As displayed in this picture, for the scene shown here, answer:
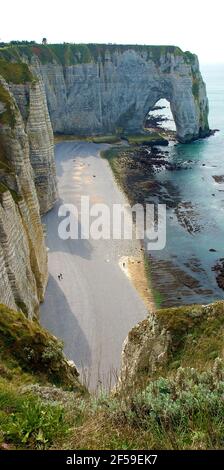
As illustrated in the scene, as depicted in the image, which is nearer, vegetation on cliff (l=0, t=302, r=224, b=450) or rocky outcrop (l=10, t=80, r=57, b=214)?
vegetation on cliff (l=0, t=302, r=224, b=450)

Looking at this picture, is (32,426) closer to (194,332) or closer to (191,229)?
(194,332)

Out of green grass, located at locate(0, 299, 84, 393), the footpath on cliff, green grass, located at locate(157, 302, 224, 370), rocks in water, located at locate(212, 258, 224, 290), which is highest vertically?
green grass, located at locate(157, 302, 224, 370)

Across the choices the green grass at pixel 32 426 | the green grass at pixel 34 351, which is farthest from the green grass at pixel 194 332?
the green grass at pixel 32 426

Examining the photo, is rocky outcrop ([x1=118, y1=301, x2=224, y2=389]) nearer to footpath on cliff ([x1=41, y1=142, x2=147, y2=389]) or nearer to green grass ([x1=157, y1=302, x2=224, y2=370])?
green grass ([x1=157, y1=302, x2=224, y2=370])

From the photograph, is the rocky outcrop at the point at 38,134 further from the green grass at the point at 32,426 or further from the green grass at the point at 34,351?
the green grass at the point at 32,426

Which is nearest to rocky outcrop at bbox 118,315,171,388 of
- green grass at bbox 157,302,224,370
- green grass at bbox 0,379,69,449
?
green grass at bbox 157,302,224,370

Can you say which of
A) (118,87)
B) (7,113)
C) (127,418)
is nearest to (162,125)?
(118,87)
